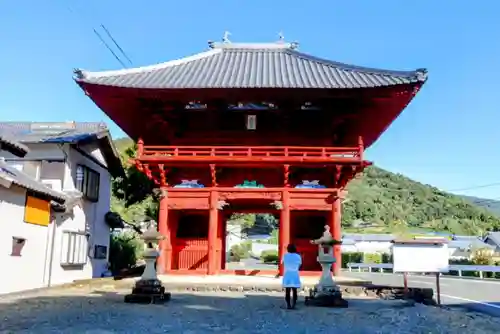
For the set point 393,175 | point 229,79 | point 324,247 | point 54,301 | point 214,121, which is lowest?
point 54,301

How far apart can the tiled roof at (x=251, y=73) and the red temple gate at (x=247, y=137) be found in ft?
0.15

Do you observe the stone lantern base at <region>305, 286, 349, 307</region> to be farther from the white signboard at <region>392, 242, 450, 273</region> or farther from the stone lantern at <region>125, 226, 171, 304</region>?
the stone lantern at <region>125, 226, 171, 304</region>

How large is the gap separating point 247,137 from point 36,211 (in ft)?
28.5

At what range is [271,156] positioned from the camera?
18.4 meters

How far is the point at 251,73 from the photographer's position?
20.5m

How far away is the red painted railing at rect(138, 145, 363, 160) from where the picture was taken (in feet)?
59.9

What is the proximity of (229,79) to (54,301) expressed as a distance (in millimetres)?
10838

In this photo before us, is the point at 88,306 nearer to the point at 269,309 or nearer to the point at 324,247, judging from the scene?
the point at 269,309

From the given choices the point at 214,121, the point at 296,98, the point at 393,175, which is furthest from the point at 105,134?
the point at 393,175

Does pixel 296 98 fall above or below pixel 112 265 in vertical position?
above

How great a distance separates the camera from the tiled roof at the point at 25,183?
14531 millimetres

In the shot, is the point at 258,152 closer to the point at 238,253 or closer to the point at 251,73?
the point at 251,73

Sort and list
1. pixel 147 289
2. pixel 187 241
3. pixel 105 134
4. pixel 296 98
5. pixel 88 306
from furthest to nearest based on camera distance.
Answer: pixel 105 134, pixel 187 241, pixel 296 98, pixel 147 289, pixel 88 306


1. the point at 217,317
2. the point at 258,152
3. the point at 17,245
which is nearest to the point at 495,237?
the point at 258,152
